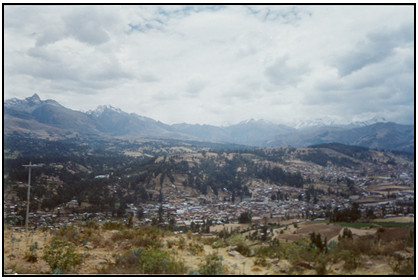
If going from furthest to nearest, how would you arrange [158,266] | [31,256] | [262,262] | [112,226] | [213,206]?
1. [213,206]
2. [112,226]
3. [262,262]
4. [31,256]
5. [158,266]

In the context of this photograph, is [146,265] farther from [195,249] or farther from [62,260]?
[195,249]

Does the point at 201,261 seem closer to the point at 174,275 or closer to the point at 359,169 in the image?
the point at 174,275

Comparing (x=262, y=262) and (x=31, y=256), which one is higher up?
(x=31, y=256)

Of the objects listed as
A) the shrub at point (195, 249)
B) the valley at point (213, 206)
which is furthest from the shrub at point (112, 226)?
the shrub at point (195, 249)

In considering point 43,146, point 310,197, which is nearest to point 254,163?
point 310,197

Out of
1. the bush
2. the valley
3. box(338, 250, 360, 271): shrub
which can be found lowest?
the valley

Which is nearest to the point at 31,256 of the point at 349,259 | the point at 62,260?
the point at 62,260

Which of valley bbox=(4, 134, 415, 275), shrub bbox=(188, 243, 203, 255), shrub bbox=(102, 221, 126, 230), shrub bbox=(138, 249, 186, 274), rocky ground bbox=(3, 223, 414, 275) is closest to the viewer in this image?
shrub bbox=(138, 249, 186, 274)

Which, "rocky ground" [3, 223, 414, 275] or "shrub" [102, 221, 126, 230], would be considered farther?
"shrub" [102, 221, 126, 230]

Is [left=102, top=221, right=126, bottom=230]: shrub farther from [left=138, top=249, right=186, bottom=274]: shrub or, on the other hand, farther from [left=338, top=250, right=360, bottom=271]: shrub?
[left=338, top=250, right=360, bottom=271]: shrub

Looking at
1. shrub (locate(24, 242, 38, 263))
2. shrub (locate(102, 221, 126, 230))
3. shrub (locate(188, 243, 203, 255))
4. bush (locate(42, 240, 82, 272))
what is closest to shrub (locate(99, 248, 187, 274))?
bush (locate(42, 240, 82, 272))

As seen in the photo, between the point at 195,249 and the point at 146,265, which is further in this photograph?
the point at 195,249
